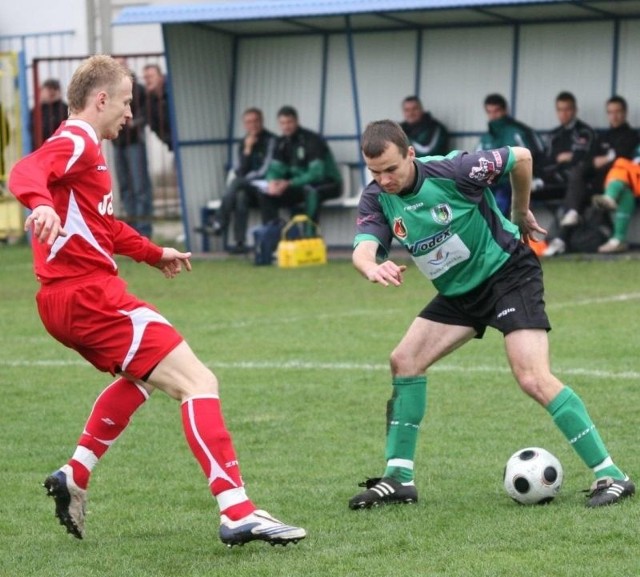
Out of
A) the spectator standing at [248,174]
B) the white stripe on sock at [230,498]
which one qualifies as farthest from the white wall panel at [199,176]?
the white stripe on sock at [230,498]

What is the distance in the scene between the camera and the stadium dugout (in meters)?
17.6

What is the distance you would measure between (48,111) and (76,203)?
14.9 metres

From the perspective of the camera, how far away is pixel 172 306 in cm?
1373

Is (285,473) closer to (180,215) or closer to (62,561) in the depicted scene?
(62,561)

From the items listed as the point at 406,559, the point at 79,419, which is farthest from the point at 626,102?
the point at 406,559

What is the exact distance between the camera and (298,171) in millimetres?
18234

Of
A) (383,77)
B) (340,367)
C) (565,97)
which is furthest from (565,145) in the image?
(340,367)

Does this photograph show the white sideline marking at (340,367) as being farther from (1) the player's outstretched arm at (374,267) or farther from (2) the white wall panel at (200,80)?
(2) the white wall panel at (200,80)

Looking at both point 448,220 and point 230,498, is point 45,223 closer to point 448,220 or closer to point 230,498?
point 230,498

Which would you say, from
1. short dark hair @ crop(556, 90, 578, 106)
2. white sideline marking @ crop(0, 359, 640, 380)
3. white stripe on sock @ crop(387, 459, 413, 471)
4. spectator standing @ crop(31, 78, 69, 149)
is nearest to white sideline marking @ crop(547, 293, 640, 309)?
white sideline marking @ crop(0, 359, 640, 380)

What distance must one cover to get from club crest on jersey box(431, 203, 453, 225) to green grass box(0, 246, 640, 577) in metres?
1.19

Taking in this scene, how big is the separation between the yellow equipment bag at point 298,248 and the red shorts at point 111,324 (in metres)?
11.4

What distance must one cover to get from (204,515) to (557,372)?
12.6 ft

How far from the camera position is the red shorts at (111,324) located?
18.1 feet
